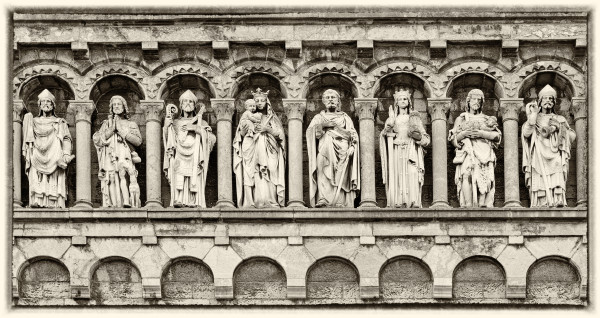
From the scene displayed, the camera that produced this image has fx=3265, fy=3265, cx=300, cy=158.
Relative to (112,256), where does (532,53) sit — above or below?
above

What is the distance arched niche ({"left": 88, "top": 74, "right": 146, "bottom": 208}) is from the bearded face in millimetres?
2659

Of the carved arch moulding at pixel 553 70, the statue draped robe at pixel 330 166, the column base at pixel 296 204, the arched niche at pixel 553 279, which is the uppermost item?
the carved arch moulding at pixel 553 70

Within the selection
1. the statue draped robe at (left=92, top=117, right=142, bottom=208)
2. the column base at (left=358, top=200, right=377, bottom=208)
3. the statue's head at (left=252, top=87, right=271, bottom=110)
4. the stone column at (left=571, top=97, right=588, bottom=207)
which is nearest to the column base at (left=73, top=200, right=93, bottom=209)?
the statue draped robe at (left=92, top=117, right=142, bottom=208)

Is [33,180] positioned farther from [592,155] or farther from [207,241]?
[592,155]

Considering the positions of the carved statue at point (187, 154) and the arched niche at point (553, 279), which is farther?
the carved statue at point (187, 154)

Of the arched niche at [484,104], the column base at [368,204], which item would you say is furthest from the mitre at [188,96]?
the arched niche at [484,104]

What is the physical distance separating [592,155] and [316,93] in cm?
411

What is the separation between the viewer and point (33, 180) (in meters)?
46.6

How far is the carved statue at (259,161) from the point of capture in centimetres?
4650

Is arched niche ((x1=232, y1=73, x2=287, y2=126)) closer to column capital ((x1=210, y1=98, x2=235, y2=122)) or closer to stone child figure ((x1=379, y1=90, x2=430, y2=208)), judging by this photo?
column capital ((x1=210, y1=98, x2=235, y2=122))

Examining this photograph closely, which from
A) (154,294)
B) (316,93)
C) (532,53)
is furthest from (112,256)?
(532,53)

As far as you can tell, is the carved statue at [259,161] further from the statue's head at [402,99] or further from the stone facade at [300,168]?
the statue's head at [402,99]

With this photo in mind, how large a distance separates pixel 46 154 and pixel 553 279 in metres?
7.46

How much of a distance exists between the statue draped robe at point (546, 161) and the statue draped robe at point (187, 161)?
178 inches
